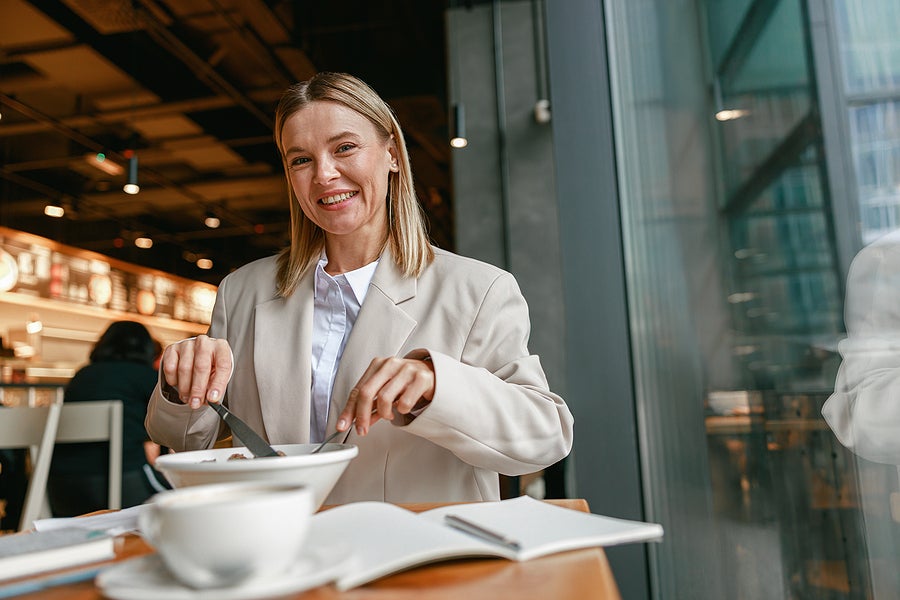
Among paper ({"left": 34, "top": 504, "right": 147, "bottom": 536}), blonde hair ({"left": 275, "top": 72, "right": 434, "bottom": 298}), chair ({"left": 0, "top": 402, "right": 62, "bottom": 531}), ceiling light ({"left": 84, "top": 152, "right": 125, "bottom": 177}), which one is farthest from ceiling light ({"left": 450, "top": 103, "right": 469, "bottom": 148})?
paper ({"left": 34, "top": 504, "right": 147, "bottom": 536})

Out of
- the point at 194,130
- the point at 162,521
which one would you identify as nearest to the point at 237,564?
the point at 162,521

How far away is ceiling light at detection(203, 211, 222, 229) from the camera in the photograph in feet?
26.9

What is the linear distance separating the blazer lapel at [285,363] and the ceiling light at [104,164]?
17.9ft

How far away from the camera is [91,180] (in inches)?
273

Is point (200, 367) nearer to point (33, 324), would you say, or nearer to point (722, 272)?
point (722, 272)

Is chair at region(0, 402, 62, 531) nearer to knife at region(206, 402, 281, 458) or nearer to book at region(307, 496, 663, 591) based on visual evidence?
knife at region(206, 402, 281, 458)

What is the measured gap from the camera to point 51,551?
557mm

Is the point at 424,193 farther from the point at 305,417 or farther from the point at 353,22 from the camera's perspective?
the point at 305,417

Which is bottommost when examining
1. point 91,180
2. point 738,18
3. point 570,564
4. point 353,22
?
point 570,564

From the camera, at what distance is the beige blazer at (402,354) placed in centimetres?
104

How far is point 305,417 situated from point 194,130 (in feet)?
18.1

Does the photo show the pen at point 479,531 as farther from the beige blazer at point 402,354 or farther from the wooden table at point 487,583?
the beige blazer at point 402,354

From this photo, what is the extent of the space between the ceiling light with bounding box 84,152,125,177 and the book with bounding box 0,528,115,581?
20.0ft

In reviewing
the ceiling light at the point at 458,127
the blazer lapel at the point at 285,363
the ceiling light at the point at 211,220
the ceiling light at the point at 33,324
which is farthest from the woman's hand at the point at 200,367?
the ceiling light at the point at 211,220
